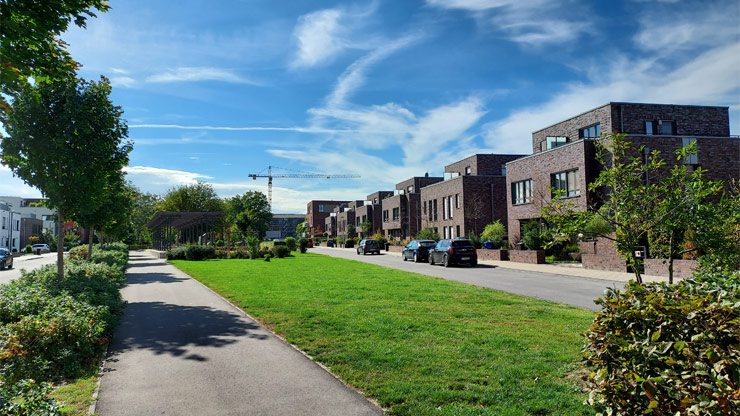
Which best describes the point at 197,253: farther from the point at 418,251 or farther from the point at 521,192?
the point at 521,192

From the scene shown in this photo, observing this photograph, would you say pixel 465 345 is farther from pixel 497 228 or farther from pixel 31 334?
pixel 497 228

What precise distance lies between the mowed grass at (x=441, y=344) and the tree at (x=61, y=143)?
15.6ft

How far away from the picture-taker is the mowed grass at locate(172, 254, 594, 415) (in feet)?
15.3

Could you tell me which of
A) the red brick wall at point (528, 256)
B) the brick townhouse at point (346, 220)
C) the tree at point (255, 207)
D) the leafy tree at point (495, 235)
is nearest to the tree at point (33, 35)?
the red brick wall at point (528, 256)

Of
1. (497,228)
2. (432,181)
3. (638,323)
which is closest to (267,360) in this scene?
(638,323)

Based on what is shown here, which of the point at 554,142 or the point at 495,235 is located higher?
the point at 554,142

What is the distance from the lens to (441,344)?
685cm

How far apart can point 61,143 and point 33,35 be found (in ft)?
17.0

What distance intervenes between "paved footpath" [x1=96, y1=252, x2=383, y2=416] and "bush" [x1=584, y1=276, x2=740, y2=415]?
2.18 metres

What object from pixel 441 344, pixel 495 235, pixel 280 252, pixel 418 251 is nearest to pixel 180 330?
pixel 441 344

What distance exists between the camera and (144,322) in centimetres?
945

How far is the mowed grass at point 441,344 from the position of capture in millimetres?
4664

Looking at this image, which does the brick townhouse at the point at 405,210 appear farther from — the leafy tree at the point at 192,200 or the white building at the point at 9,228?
the white building at the point at 9,228

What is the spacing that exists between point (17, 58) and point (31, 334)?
12.6 ft
